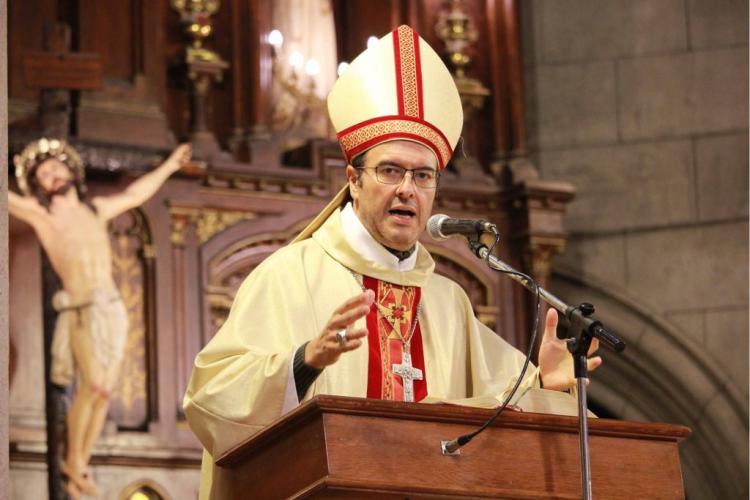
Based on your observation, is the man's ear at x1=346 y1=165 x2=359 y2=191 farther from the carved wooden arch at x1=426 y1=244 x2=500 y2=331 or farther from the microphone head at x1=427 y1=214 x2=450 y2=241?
the carved wooden arch at x1=426 y1=244 x2=500 y2=331

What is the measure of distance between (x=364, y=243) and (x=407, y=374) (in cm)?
39

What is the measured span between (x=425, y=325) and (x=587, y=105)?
5.37 metres

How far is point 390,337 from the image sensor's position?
16.2ft

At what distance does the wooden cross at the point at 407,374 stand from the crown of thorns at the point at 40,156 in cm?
353

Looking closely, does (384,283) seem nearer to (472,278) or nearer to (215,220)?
(215,220)

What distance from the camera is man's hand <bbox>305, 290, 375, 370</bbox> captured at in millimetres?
4031

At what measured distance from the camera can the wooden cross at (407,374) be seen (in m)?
4.84

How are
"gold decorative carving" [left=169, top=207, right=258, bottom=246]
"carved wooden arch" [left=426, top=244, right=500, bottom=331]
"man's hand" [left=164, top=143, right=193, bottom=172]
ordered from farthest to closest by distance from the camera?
"carved wooden arch" [left=426, top=244, right=500, bottom=331] < "gold decorative carving" [left=169, top=207, right=258, bottom=246] < "man's hand" [left=164, top=143, right=193, bottom=172]

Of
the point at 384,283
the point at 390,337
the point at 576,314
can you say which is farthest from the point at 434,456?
the point at 384,283

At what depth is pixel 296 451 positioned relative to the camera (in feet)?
13.2

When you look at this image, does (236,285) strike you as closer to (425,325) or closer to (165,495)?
(165,495)

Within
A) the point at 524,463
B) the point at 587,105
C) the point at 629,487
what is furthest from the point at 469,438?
the point at 587,105

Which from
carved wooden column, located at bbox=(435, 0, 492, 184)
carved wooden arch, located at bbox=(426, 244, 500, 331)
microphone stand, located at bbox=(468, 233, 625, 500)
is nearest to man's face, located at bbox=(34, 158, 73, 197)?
carved wooden arch, located at bbox=(426, 244, 500, 331)

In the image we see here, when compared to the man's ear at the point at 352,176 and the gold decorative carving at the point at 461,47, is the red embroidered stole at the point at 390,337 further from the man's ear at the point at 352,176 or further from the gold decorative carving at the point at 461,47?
the gold decorative carving at the point at 461,47
